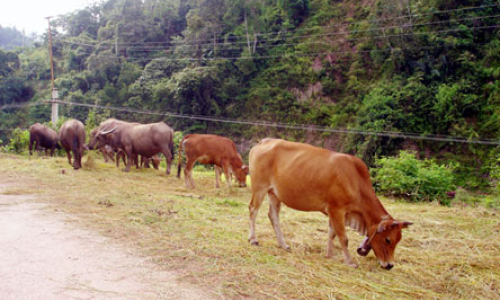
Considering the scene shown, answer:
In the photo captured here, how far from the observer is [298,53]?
3809 cm

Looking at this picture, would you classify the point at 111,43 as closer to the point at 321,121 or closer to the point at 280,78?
the point at 280,78

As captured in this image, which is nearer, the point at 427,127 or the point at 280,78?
the point at 427,127

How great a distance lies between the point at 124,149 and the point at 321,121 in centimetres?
2136

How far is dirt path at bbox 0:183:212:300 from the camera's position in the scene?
146 inches

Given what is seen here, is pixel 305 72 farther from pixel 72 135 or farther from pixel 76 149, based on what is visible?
pixel 76 149

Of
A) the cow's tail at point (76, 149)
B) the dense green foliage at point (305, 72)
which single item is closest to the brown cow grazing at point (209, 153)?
the cow's tail at point (76, 149)

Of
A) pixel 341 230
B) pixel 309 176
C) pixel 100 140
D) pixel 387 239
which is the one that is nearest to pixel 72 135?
pixel 100 140

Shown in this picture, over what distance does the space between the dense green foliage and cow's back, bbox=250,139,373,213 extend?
45.8 feet

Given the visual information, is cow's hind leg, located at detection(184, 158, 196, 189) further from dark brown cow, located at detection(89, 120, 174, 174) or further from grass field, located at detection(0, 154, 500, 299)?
dark brown cow, located at detection(89, 120, 174, 174)

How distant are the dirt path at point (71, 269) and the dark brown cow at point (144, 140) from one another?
381 inches

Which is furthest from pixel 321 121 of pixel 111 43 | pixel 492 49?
pixel 111 43

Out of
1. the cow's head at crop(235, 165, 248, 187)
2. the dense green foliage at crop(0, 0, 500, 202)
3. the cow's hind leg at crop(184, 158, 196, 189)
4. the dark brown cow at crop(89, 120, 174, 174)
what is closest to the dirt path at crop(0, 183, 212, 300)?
the cow's hind leg at crop(184, 158, 196, 189)

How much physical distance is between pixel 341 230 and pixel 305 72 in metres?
32.9

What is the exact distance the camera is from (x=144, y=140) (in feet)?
52.5
